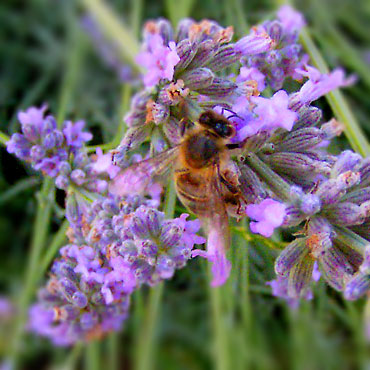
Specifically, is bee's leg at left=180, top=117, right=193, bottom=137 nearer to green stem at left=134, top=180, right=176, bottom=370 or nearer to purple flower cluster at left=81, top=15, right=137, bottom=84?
green stem at left=134, top=180, right=176, bottom=370

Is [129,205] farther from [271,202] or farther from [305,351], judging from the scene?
[305,351]

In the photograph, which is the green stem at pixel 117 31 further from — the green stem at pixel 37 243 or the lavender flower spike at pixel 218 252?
the lavender flower spike at pixel 218 252

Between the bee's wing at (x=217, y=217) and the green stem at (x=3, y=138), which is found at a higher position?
the green stem at (x=3, y=138)

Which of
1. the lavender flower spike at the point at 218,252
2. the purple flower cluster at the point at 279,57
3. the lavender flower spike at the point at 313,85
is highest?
the purple flower cluster at the point at 279,57

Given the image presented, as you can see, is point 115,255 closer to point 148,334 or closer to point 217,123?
point 217,123

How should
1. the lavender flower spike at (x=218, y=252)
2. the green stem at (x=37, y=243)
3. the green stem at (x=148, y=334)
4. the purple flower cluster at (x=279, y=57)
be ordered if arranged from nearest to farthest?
the lavender flower spike at (x=218, y=252), the purple flower cluster at (x=279, y=57), the green stem at (x=37, y=243), the green stem at (x=148, y=334)

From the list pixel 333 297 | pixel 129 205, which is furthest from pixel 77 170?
pixel 333 297

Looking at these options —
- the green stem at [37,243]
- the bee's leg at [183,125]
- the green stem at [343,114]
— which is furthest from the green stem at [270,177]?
the green stem at [37,243]
